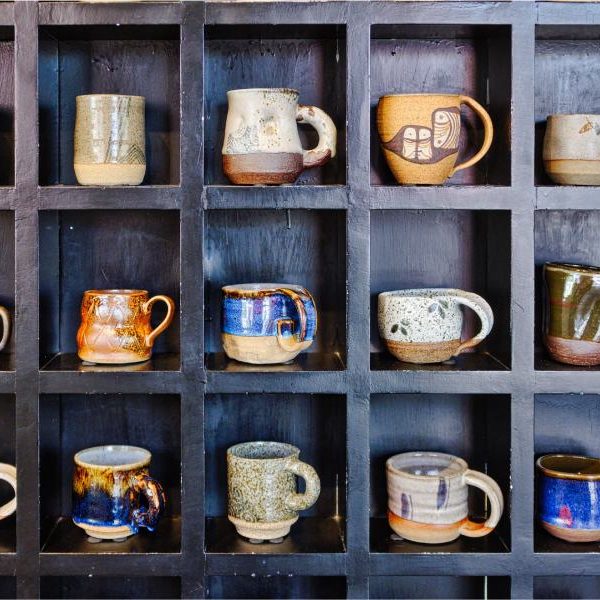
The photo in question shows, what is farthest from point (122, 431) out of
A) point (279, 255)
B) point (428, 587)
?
point (428, 587)

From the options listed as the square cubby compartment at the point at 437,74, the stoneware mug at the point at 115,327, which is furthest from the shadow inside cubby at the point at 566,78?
the stoneware mug at the point at 115,327

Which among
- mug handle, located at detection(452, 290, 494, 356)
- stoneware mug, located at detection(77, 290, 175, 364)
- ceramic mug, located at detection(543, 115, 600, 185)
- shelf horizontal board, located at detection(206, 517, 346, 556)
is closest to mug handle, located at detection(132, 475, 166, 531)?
shelf horizontal board, located at detection(206, 517, 346, 556)

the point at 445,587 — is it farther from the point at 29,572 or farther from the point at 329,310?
the point at 29,572

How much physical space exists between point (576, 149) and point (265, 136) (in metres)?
0.52

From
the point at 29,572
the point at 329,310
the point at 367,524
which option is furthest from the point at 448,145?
the point at 29,572

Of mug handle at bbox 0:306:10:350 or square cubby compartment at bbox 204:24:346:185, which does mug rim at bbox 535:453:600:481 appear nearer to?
square cubby compartment at bbox 204:24:346:185

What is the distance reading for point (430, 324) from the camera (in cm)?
150

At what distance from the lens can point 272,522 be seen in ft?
4.93

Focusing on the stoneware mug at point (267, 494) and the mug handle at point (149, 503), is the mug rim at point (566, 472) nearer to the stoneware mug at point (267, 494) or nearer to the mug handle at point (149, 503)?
the stoneware mug at point (267, 494)

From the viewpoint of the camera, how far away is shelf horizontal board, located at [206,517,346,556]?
1.50 meters

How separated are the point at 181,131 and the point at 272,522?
26.3 inches

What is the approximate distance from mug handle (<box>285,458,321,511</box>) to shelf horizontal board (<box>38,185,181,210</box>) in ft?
1.55

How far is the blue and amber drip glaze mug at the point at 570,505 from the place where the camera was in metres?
1.49

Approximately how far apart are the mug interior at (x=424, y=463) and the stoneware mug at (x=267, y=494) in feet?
0.56
